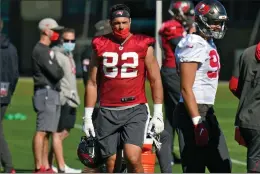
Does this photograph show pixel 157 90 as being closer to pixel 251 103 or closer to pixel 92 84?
pixel 92 84

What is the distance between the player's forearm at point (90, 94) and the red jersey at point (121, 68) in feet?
0.45

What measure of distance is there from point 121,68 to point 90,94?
0.45 meters

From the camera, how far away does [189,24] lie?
13422mm

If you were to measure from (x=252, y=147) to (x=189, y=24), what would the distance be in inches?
207

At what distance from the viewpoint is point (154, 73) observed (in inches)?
374

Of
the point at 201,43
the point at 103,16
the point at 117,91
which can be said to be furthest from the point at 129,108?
the point at 103,16

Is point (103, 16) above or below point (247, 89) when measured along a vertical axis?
below

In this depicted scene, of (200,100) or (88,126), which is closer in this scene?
(200,100)

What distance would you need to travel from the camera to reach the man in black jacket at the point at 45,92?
12.4 meters

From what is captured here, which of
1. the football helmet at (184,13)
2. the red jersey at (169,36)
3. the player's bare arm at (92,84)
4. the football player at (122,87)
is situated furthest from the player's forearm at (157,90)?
the football helmet at (184,13)

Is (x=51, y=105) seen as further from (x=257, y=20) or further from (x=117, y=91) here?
(x=257, y=20)

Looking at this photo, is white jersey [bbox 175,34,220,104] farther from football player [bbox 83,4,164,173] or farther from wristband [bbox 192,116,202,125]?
football player [bbox 83,4,164,173]

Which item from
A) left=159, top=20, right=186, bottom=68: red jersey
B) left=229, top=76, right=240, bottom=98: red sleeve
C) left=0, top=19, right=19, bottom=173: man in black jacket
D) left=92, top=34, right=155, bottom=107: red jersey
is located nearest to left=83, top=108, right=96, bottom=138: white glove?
left=92, top=34, right=155, bottom=107: red jersey

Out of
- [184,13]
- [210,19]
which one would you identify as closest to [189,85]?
[210,19]
